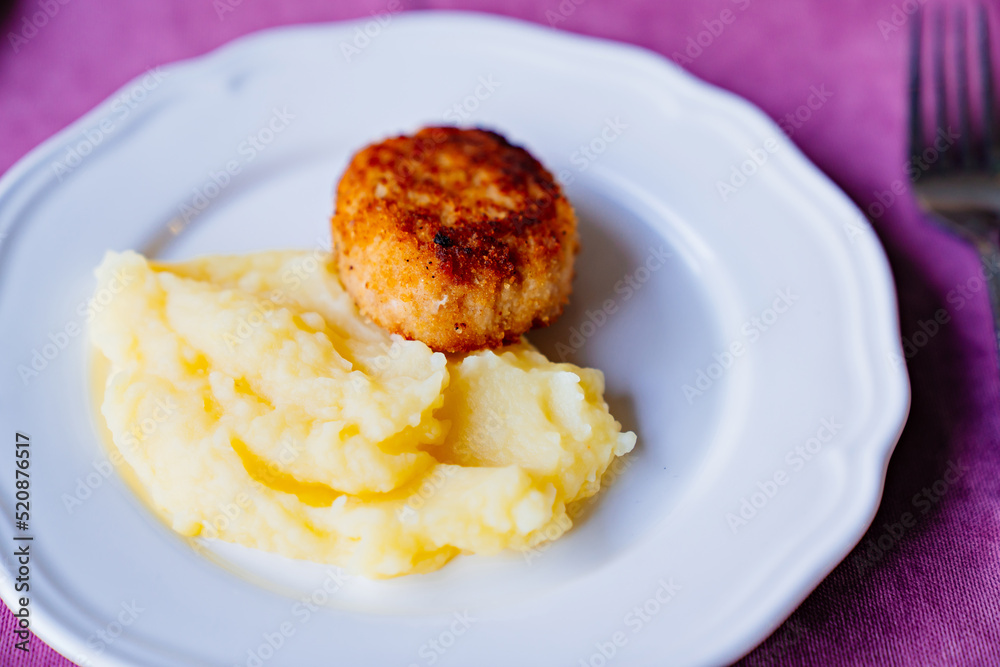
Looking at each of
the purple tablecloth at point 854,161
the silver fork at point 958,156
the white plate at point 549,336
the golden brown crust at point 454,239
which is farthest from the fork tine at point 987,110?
the golden brown crust at point 454,239

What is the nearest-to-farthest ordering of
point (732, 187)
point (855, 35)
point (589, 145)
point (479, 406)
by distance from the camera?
point (479, 406)
point (732, 187)
point (589, 145)
point (855, 35)

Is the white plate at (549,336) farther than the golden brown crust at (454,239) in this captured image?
No

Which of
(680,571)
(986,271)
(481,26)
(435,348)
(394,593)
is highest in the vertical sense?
(481,26)

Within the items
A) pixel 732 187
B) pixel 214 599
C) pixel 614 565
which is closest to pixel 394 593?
pixel 214 599

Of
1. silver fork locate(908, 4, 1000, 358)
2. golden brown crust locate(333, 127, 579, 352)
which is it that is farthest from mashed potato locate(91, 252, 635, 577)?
silver fork locate(908, 4, 1000, 358)

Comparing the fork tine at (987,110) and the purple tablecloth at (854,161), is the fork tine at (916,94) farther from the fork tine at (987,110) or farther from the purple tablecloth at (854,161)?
the purple tablecloth at (854,161)

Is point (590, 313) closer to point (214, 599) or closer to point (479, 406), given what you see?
point (479, 406)

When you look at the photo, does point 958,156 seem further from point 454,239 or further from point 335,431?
point 335,431

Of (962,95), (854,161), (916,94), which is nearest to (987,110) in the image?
(962,95)
